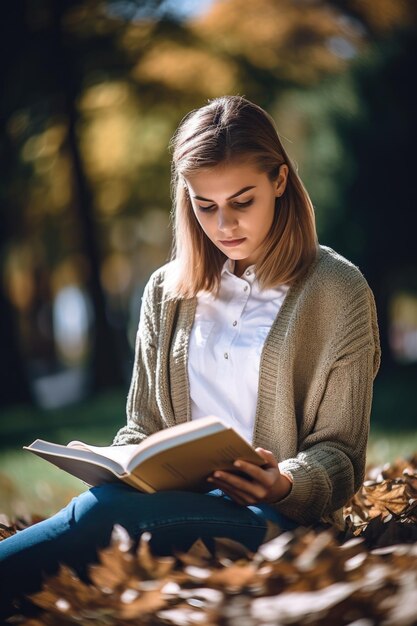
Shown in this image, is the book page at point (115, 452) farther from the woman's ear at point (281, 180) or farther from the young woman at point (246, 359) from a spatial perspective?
the woman's ear at point (281, 180)

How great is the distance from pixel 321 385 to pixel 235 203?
68cm

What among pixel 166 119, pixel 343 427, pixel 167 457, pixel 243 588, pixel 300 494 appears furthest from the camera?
pixel 166 119

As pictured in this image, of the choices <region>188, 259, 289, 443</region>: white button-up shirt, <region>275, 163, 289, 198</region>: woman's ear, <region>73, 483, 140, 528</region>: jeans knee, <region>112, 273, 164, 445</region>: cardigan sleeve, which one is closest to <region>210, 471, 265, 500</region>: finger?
<region>73, 483, 140, 528</region>: jeans knee

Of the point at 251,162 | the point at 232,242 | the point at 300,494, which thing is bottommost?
the point at 300,494

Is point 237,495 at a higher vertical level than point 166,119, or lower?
higher

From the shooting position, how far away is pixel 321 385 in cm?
308

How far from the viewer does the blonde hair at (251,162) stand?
3154mm

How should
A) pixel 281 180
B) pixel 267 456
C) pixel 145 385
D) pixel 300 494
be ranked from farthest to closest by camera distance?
pixel 145 385, pixel 281 180, pixel 300 494, pixel 267 456

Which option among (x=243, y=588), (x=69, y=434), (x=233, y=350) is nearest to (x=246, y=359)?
(x=233, y=350)

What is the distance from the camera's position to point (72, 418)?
35.0 feet

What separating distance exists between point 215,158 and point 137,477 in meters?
1.11

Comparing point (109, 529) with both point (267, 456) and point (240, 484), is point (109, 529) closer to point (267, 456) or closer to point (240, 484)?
point (240, 484)

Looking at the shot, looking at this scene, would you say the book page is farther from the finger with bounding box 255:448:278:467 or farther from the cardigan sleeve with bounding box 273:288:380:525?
Answer: the cardigan sleeve with bounding box 273:288:380:525

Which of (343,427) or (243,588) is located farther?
(343,427)
